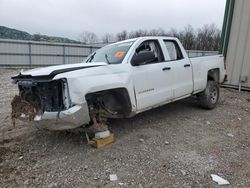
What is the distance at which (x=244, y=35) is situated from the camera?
1019 centimetres

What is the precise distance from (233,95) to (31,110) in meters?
7.72

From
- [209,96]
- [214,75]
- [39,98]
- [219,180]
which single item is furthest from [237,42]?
[39,98]

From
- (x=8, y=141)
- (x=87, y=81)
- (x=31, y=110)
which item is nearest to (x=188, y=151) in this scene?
(x=87, y=81)

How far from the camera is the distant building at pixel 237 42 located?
10125mm

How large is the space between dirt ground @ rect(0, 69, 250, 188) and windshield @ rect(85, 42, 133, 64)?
4.72ft

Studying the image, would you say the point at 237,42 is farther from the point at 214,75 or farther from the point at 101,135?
the point at 101,135

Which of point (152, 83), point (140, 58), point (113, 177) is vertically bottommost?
point (113, 177)

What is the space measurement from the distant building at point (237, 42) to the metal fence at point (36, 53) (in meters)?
8.00

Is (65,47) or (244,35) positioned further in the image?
(65,47)

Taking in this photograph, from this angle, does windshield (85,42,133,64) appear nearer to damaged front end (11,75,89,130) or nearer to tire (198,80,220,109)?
damaged front end (11,75,89,130)

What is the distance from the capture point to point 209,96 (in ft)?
22.7

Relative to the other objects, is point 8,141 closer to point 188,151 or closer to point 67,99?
point 67,99

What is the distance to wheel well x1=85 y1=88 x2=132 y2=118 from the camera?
14.0 ft

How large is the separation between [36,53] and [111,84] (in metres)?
18.6
